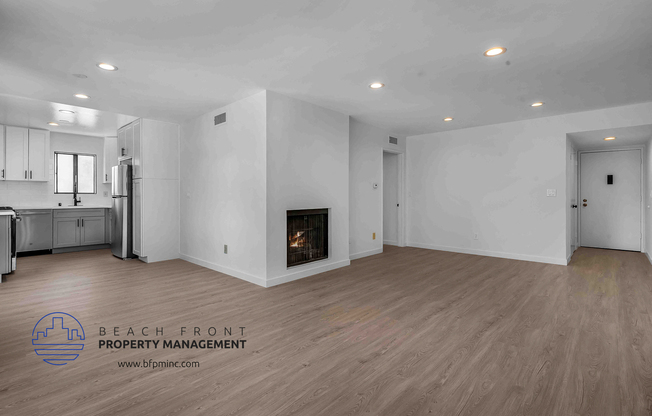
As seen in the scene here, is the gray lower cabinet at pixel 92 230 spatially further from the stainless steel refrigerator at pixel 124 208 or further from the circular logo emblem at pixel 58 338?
the circular logo emblem at pixel 58 338

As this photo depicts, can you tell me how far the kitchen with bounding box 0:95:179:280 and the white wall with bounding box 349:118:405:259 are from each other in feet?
10.4

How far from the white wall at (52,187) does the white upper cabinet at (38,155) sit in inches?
10.9

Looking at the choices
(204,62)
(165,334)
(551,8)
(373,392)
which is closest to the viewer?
(373,392)

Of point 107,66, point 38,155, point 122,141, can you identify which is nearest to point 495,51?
point 107,66

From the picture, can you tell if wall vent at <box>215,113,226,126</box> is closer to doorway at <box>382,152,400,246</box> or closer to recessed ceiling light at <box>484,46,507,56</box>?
recessed ceiling light at <box>484,46,507,56</box>

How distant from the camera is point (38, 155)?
6.41m

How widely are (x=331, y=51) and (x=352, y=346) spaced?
2518mm

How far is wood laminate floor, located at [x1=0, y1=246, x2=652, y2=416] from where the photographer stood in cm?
180

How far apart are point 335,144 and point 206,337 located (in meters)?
3.33

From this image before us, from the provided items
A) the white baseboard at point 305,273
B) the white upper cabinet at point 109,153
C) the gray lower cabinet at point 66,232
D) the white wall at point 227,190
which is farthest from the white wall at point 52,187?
the white baseboard at point 305,273

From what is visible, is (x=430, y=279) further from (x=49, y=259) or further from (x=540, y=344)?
(x=49, y=259)

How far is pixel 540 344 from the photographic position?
2506 millimetres

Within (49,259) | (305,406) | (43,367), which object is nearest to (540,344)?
(305,406)

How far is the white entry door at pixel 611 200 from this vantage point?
6.55 metres
